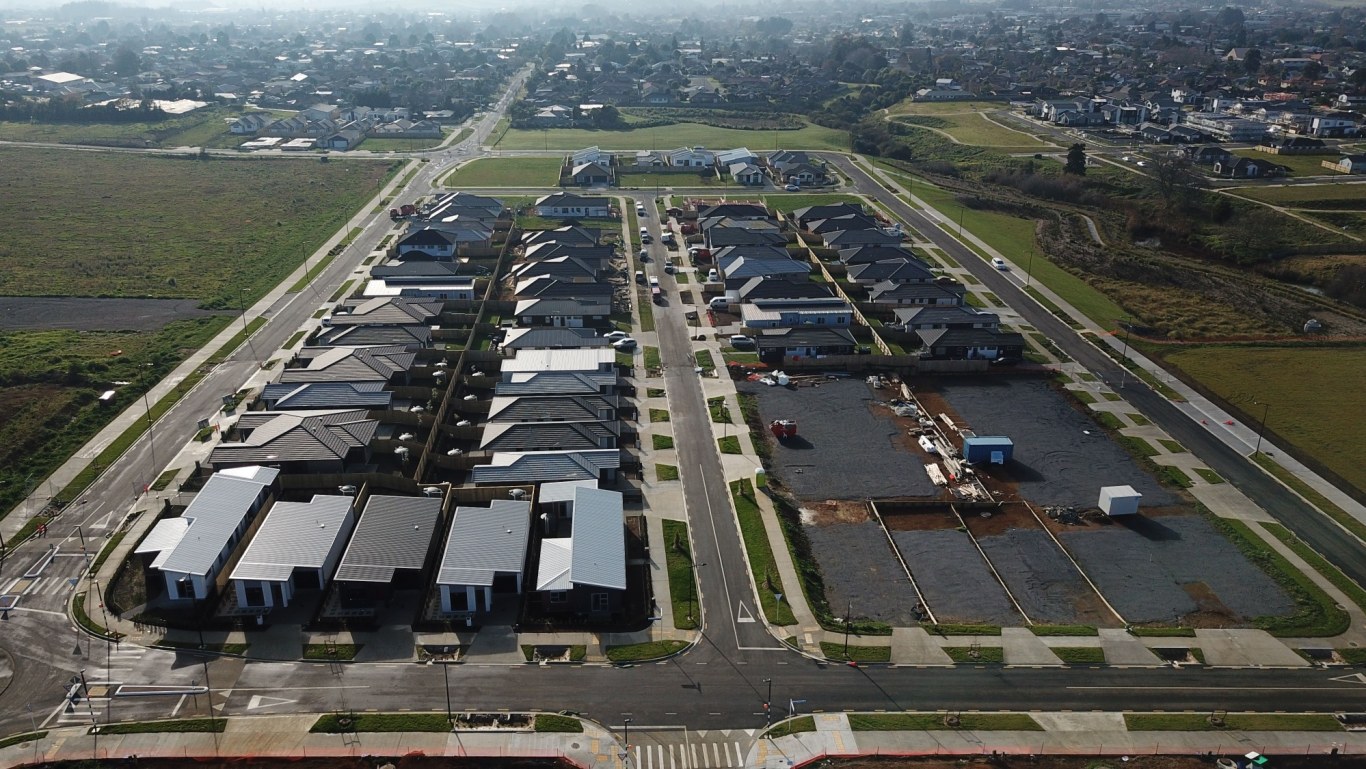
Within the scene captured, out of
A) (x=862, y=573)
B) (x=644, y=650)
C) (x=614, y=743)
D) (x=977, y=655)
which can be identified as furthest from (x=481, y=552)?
(x=977, y=655)

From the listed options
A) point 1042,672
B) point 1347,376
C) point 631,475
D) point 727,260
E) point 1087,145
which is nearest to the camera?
point 1042,672

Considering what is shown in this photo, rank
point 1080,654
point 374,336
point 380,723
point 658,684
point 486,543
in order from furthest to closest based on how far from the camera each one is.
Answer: point 374,336 → point 486,543 → point 1080,654 → point 658,684 → point 380,723

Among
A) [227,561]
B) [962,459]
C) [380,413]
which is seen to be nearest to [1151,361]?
[962,459]

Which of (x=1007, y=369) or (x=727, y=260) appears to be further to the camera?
(x=727, y=260)

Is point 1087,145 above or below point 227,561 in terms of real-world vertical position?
above

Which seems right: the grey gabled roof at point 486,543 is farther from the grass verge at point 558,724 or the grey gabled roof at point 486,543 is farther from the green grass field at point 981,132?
the green grass field at point 981,132

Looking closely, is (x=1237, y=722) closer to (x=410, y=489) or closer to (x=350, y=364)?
(x=410, y=489)

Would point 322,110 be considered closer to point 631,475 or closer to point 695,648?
point 631,475

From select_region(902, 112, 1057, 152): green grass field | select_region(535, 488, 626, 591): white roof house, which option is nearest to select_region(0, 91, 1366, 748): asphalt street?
select_region(535, 488, 626, 591): white roof house
